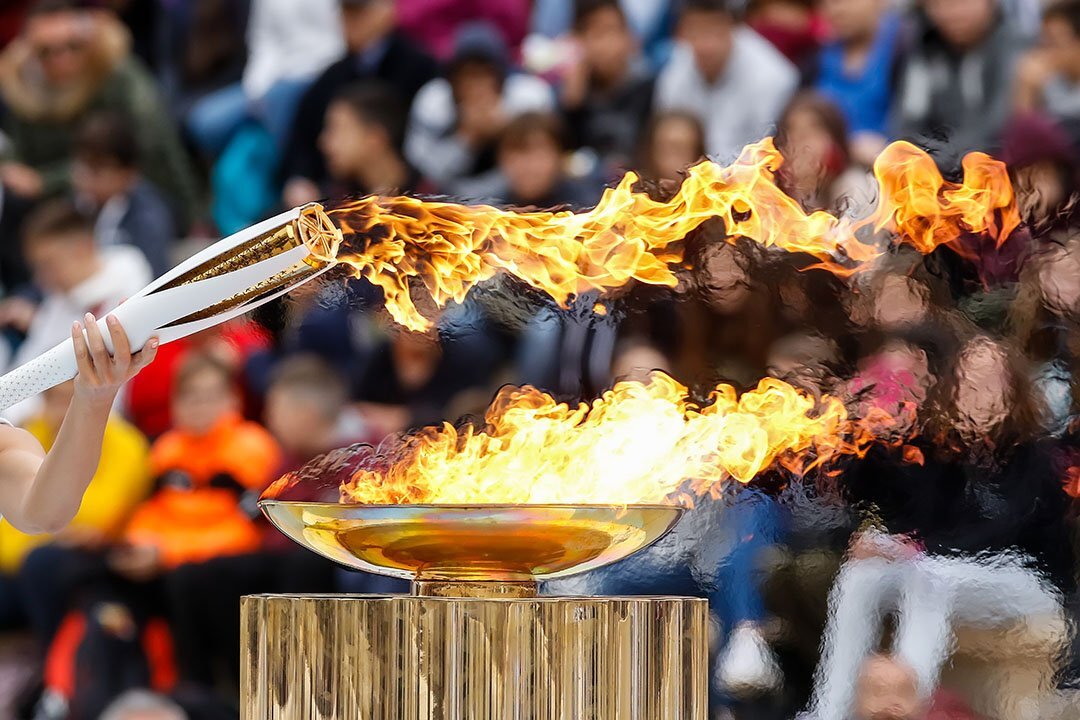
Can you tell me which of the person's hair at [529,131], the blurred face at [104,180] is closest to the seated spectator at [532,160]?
the person's hair at [529,131]

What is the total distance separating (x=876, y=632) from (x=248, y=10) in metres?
3.63

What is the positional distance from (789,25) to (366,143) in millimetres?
1378

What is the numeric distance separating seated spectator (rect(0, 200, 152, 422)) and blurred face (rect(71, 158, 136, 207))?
0.82 ft

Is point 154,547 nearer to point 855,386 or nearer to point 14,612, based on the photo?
point 14,612

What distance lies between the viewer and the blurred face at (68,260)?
5406mm

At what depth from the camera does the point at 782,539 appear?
3.57m

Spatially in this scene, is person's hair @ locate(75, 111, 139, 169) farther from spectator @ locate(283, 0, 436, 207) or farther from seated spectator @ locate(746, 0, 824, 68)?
seated spectator @ locate(746, 0, 824, 68)

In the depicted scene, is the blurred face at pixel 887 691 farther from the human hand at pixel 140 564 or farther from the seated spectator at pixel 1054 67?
the human hand at pixel 140 564

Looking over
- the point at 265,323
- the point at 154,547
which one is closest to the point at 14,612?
the point at 154,547

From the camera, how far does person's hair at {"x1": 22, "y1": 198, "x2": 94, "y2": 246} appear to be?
5426 mm

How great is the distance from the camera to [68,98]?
20.3 feet

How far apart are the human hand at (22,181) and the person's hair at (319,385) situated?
2.02 m

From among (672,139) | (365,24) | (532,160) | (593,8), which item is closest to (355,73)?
(365,24)

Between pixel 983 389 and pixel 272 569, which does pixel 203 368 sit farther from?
pixel 983 389
